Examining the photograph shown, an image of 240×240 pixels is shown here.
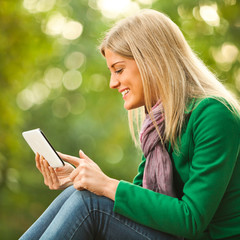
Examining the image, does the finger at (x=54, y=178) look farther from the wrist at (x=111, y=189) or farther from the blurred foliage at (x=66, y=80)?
the blurred foliage at (x=66, y=80)

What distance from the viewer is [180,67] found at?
2.19 meters

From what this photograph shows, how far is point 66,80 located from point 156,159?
14141 mm

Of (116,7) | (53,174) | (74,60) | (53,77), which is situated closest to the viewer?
(53,174)

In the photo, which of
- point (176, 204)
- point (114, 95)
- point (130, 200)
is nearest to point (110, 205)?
point (130, 200)

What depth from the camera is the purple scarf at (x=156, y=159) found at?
2029mm

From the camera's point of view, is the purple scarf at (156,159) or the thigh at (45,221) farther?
the thigh at (45,221)

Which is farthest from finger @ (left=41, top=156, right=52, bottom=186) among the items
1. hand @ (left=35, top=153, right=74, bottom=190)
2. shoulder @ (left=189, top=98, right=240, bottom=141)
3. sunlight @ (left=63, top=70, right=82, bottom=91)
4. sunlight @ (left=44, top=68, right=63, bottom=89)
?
sunlight @ (left=44, top=68, right=63, bottom=89)

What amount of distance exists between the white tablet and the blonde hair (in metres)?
0.57

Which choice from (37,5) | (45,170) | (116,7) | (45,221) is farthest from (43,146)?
(116,7)

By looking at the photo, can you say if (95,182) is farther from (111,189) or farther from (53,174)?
(53,174)

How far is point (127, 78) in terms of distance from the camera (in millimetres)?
2303

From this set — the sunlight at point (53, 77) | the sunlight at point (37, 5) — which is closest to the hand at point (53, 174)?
the sunlight at point (37, 5)

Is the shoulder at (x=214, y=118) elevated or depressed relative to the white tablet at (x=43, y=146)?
depressed

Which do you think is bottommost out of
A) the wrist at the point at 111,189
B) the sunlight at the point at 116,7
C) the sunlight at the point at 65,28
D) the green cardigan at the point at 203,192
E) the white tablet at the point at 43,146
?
the green cardigan at the point at 203,192
